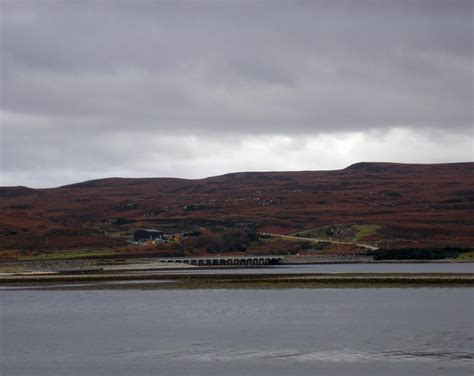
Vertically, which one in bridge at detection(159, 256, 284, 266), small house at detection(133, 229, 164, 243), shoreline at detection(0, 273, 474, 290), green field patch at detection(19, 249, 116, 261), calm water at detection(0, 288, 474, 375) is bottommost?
calm water at detection(0, 288, 474, 375)

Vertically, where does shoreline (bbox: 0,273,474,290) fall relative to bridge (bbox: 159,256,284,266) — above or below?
below

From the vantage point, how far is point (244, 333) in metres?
44.6

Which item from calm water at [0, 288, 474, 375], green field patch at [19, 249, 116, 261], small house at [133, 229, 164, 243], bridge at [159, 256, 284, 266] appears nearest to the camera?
calm water at [0, 288, 474, 375]

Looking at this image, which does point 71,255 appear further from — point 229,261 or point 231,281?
point 231,281

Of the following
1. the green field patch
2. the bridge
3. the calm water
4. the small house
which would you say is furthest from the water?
the small house

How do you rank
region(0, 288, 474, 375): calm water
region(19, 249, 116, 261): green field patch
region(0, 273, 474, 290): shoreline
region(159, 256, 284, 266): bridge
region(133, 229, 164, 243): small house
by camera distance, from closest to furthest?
→ region(0, 288, 474, 375): calm water < region(0, 273, 474, 290): shoreline < region(19, 249, 116, 261): green field patch < region(159, 256, 284, 266): bridge < region(133, 229, 164, 243): small house

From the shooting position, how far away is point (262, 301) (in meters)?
61.0

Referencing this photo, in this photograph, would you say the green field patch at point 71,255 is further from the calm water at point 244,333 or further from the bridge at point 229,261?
the calm water at point 244,333

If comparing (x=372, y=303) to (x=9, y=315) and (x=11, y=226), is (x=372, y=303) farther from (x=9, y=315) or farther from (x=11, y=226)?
(x=11, y=226)

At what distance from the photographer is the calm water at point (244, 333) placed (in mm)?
35000

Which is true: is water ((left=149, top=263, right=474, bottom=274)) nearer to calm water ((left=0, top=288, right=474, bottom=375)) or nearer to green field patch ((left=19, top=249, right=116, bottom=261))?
green field patch ((left=19, top=249, right=116, bottom=261))

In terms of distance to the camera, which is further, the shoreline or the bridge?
the bridge

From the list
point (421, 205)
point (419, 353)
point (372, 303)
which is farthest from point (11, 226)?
point (419, 353)

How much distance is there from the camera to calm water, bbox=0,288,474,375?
3500 centimetres
